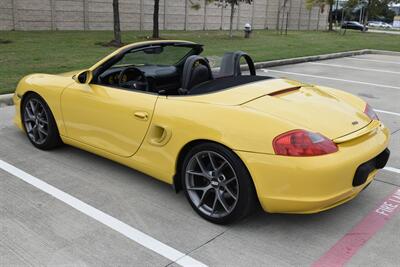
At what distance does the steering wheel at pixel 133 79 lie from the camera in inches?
164

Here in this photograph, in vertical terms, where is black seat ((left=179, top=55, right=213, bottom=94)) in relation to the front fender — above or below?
above

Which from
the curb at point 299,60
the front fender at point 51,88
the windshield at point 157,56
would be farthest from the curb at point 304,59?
the front fender at point 51,88

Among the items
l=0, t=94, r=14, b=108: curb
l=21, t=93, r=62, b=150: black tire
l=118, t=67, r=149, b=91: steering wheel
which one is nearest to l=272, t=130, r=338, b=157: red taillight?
l=118, t=67, r=149, b=91: steering wheel

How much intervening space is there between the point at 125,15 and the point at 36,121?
22118 mm

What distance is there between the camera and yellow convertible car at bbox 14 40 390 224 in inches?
115

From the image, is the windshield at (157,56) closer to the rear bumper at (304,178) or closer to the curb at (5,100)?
the rear bumper at (304,178)

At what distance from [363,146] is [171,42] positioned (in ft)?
7.75

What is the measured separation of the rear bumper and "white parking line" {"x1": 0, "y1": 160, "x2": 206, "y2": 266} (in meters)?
0.70

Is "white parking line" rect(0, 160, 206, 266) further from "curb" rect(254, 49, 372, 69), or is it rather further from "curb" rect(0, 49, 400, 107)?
"curb" rect(254, 49, 372, 69)

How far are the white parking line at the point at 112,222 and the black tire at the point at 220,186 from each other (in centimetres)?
48

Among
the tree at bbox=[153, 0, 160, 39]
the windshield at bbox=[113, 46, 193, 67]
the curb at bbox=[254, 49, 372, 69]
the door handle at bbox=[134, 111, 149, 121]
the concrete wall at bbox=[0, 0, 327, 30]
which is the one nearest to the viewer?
the door handle at bbox=[134, 111, 149, 121]

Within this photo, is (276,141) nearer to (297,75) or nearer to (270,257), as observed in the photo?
(270,257)

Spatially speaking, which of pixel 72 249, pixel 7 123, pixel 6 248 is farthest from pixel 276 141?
pixel 7 123

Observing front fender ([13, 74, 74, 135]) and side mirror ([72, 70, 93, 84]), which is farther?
front fender ([13, 74, 74, 135])
